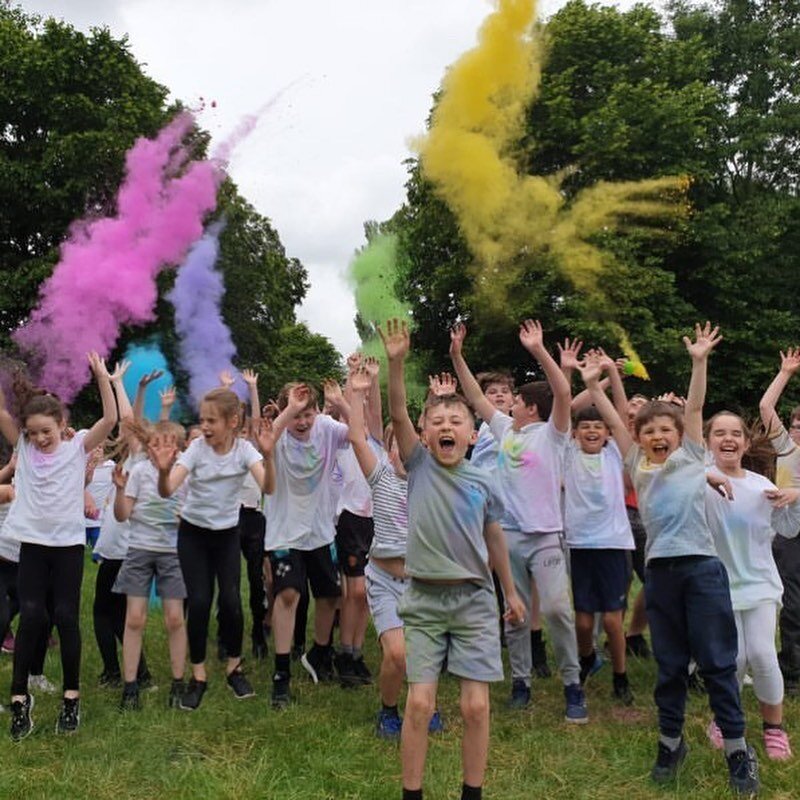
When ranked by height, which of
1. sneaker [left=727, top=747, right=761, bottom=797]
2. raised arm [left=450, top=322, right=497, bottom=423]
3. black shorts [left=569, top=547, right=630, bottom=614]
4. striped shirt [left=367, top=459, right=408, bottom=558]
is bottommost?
sneaker [left=727, top=747, right=761, bottom=797]

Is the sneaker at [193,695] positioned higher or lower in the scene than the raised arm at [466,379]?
lower

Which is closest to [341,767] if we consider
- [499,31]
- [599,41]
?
[499,31]

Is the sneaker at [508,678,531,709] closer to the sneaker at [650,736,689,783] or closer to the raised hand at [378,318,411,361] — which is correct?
the sneaker at [650,736,689,783]

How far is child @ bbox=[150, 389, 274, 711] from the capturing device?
5543mm

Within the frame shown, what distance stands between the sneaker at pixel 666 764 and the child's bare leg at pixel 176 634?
3123 mm

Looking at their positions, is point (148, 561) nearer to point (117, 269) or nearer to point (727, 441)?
point (727, 441)

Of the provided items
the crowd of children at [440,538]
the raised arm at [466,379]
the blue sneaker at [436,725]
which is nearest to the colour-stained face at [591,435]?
the crowd of children at [440,538]

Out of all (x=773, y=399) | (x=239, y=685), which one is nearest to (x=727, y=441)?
(x=773, y=399)

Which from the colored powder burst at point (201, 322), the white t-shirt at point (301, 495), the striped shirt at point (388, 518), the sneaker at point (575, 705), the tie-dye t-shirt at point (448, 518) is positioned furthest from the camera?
the colored powder burst at point (201, 322)

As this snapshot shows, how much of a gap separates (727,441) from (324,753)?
9.49 ft

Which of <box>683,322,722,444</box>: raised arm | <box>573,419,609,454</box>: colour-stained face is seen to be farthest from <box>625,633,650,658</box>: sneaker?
<box>683,322,722,444</box>: raised arm

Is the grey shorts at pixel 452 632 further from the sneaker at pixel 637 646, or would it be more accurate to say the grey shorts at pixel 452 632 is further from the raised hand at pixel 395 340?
the sneaker at pixel 637 646

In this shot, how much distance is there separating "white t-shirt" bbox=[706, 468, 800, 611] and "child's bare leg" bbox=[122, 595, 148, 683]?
371 centimetres

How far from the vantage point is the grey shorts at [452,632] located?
3.77 m
